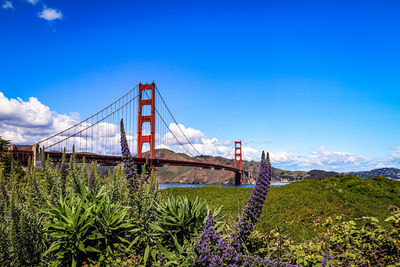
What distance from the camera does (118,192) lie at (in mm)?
4684

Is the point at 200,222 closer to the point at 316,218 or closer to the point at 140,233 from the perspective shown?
the point at 140,233

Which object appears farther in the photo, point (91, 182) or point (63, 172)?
point (63, 172)

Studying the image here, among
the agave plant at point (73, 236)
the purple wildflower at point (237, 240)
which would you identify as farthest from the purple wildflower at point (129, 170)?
the purple wildflower at point (237, 240)

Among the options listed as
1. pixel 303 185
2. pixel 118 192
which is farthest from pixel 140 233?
pixel 303 185

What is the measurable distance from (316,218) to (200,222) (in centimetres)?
789

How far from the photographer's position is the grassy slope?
9207 millimetres

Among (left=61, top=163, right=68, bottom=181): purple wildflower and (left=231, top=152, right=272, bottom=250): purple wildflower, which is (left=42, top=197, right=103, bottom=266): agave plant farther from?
(left=61, top=163, right=68, bottom=181): purple wildflower

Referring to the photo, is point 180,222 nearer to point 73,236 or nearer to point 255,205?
point 255,205

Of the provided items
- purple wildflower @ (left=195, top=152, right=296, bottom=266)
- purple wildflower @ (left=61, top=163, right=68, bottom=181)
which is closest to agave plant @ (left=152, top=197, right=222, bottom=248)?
purple wildflower @ (left=195, top=152, right=296, bottom=266)

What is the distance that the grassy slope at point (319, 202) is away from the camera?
9207mm

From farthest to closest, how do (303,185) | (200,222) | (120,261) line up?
(303,185)
(200,222)
(120,261)

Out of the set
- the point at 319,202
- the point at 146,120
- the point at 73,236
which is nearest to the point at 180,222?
the point at 73,236

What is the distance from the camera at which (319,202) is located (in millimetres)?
11000

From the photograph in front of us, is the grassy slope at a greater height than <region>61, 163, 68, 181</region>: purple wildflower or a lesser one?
lesser
